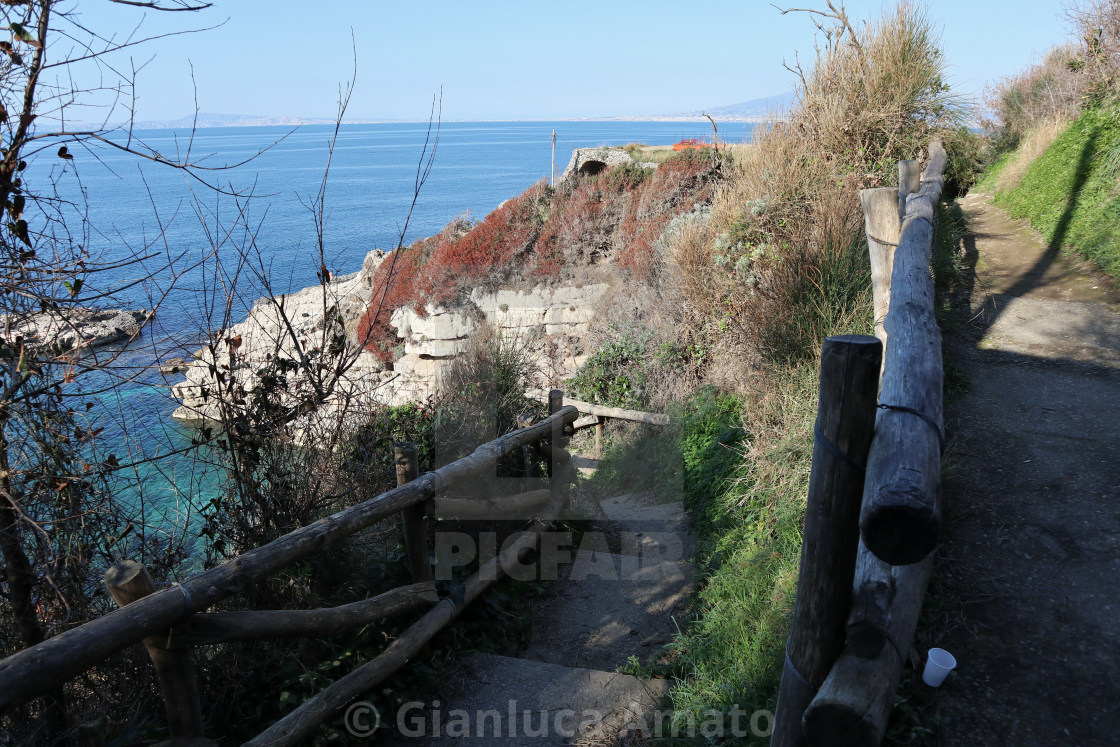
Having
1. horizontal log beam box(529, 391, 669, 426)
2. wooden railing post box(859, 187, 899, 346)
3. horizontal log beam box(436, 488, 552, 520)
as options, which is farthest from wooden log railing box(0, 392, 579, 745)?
horizontal log beam box(529, 391, 669, 426)

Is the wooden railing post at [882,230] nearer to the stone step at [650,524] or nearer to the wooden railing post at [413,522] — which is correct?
the stone step at [650,524]

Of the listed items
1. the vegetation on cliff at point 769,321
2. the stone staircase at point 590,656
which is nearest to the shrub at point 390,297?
the vegetation on cliff at point 769,321

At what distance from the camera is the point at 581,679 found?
4102 mm

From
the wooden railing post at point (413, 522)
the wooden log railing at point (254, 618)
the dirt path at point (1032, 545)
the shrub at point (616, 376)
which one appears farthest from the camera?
the shrub at point (616, 376)

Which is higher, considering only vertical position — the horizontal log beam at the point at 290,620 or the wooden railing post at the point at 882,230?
the wooden railing post at the point at 882,230

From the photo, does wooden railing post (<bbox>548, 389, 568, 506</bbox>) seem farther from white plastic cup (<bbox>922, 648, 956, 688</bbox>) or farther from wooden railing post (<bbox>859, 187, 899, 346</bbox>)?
white plastic cup (<bbox>922, 648, 956, 688</bbox>)

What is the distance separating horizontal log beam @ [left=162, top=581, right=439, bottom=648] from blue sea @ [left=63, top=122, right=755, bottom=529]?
1148 millimetres

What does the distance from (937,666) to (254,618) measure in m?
2.62

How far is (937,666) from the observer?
2461mm

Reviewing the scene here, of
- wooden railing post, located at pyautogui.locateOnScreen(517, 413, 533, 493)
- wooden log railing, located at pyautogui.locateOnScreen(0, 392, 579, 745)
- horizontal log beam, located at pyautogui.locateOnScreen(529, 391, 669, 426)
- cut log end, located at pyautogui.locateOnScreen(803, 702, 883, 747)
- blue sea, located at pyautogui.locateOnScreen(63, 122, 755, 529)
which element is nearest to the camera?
cut log end, located at pyautogui.locateOnScreen(803, 702, 883, 747)

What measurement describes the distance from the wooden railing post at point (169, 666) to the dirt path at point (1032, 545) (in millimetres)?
2686

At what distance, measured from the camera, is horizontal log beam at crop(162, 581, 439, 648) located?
2.62m

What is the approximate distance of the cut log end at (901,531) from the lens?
155 cm

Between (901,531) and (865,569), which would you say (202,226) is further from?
(901,531)
